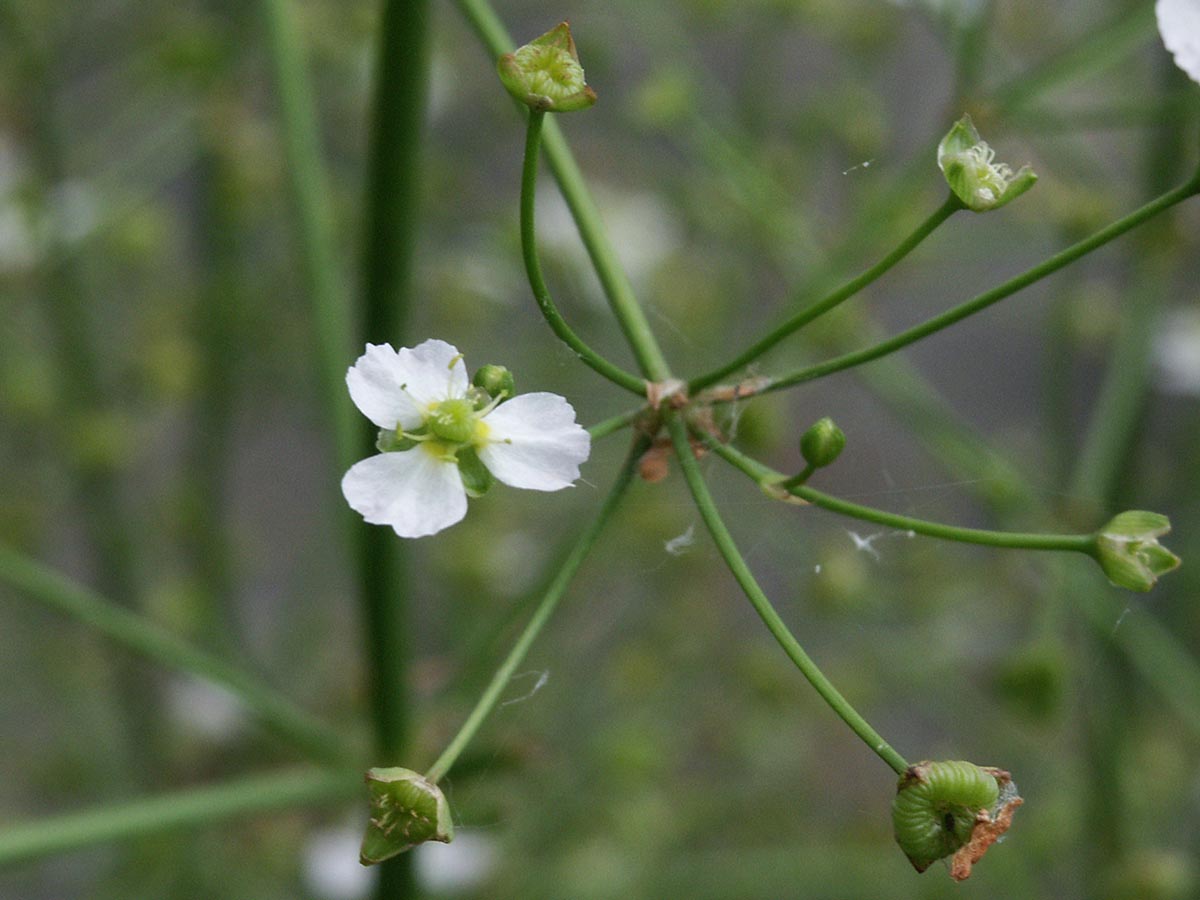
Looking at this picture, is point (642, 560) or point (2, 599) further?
point (2, 599)

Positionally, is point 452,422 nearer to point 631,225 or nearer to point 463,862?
point 463,862

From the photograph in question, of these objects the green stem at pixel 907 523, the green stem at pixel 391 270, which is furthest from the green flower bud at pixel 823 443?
the green stem at pixel 391 270

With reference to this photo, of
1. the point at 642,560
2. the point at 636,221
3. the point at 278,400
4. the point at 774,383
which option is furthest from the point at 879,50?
the point at 774,383

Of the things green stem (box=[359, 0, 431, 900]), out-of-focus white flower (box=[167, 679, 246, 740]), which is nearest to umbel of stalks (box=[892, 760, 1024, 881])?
green stem (box=[359, 0, 431, 900])

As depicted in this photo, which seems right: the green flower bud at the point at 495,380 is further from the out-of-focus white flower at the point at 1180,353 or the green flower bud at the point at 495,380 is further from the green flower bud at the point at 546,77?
the out-of-focus white flower at the point at 1180,353

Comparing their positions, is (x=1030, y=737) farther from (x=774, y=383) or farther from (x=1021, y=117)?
(x=774, y=383)

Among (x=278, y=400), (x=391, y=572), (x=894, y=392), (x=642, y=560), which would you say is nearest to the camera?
(x=391, y=572)
